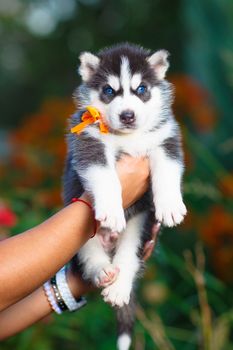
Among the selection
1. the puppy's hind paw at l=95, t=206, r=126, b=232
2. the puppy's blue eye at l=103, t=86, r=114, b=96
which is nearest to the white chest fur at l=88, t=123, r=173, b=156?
the puppy's blue eye at l=103, t=86, r=114, b=96

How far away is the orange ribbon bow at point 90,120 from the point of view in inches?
126

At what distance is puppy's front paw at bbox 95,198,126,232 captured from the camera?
2.93 metres

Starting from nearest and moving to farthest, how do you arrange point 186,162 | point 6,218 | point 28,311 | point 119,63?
point 119,63, point 28,311, point 6,218, point 186,162

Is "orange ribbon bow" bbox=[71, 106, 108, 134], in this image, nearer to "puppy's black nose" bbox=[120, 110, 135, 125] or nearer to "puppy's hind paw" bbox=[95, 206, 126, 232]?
"puppy's black nose" bbox=[120, 110, 135, 125]

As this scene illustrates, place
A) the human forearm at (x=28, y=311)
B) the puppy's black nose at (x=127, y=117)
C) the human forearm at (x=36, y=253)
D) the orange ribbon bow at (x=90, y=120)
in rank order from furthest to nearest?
the human forearm at (x=28, y=311) < the orange ribbon bow at (x=90, y=120) < the puppy's black nose at (x=127, y=117) < the human forearm at (x=36, y=253)

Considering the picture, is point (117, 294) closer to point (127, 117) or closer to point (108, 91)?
point (127, 117)

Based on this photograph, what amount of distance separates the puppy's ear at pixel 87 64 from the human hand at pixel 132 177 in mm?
465

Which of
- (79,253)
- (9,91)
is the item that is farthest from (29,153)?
(9,91)

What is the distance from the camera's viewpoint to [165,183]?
3.12 m

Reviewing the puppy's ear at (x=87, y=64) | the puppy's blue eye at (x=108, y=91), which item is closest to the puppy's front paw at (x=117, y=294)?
the puppy's blue eye at (x=108, y=91)

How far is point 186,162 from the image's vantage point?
242 inches

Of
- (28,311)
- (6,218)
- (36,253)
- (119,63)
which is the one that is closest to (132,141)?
(119,63)

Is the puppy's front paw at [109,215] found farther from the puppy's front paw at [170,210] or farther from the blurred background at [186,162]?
the blurred background at [186,162]

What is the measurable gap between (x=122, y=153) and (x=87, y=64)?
0.47 metres
